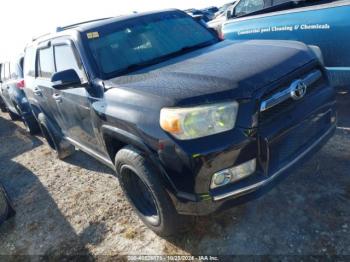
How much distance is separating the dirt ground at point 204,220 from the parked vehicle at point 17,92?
274 cm

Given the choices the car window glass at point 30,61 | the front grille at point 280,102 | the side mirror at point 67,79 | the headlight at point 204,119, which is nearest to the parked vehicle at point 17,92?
the car window glass at point 30,61

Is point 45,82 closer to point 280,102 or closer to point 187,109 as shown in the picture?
point 187,109

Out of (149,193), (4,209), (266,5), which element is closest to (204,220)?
(149,193)

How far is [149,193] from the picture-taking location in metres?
3.00

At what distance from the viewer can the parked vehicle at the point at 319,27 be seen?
4219mm

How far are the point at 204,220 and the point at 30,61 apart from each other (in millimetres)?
3909

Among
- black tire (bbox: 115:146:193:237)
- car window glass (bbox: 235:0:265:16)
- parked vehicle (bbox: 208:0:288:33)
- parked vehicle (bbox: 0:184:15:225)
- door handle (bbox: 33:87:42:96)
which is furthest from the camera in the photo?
car window glass (bbox: 235:0:265:16)

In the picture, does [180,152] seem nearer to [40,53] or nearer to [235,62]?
[235,62]

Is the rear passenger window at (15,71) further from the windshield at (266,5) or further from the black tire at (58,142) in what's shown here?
the windshield at (266,5)

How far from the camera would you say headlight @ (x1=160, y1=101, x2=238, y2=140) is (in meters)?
2.33

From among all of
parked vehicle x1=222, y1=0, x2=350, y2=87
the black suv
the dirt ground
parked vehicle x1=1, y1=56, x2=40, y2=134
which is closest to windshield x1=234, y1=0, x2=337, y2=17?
parked vehicle x1=222, y1=0, x2=350, y2=87

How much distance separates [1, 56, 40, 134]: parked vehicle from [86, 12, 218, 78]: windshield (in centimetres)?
445

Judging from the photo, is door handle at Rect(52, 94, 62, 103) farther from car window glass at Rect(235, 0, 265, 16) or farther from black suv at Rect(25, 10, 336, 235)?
car window glass at Rect(235, 0, 265, 16)

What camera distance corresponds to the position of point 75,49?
3.47 m
